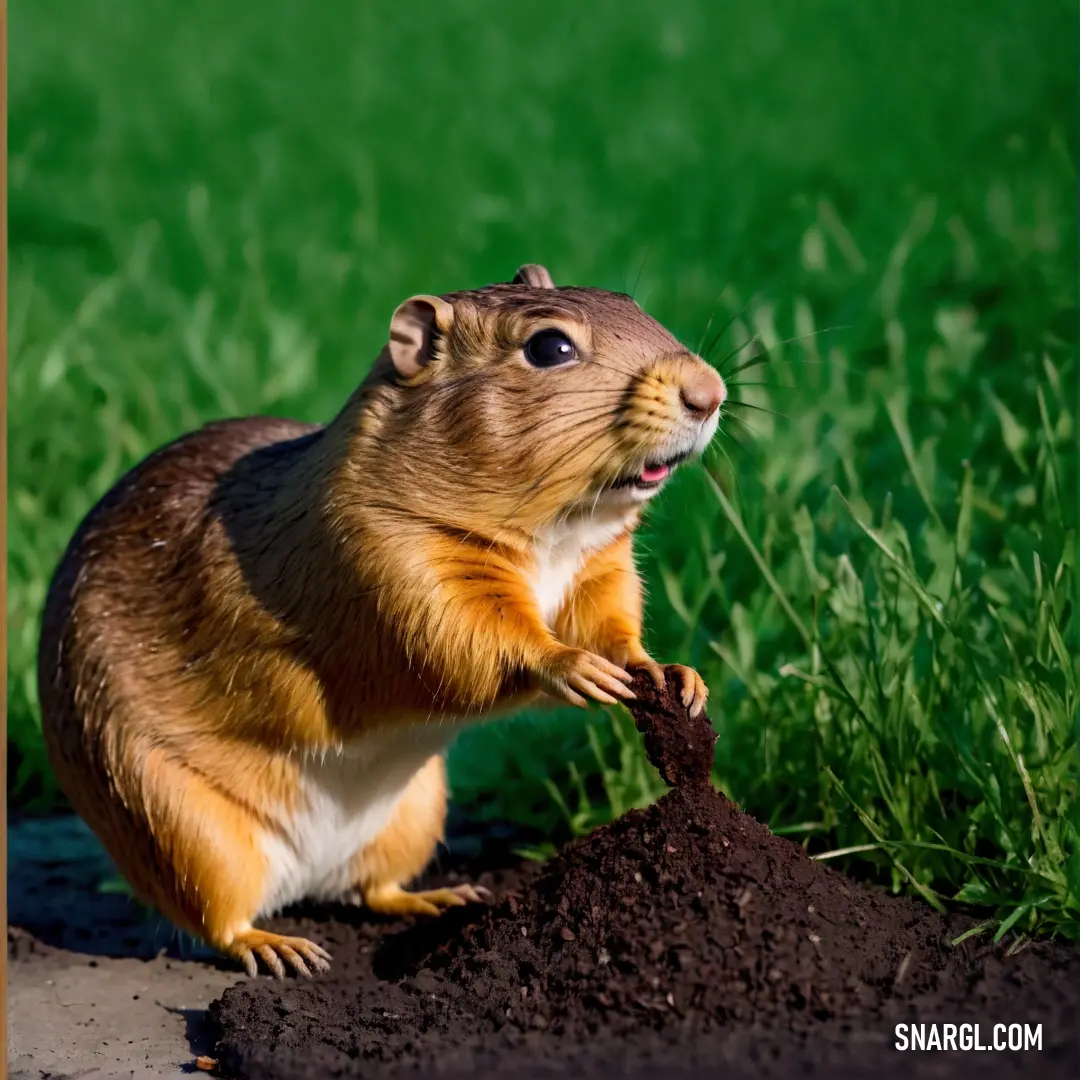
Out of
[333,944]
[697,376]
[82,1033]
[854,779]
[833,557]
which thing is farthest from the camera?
[833,557]

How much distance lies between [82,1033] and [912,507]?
273 cm

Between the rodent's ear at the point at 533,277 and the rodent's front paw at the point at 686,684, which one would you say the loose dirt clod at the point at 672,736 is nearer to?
the rodent's front paw at the point at 686,684

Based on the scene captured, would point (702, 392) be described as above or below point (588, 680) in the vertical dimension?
above

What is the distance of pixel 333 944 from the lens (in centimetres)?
425

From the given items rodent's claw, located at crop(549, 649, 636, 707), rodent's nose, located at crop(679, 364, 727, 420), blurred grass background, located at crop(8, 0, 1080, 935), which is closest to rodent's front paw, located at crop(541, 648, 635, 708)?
rodent's claw, located at crop(549, 649, 636, 707)

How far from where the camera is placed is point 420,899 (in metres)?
4.38

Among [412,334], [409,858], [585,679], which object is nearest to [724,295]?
[409,858]

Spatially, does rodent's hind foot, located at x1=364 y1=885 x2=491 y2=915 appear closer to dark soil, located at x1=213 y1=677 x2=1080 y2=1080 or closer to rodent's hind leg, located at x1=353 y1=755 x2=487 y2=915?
rodent's hind leg, located at x1=353 y1=755 x2=487 y2=915

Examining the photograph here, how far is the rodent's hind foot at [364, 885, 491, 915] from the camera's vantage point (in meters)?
4.35

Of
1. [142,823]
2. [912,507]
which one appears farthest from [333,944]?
[912,507]

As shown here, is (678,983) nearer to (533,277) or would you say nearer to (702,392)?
(702,392)

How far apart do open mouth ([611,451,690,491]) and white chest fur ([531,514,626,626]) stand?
6.0 inches

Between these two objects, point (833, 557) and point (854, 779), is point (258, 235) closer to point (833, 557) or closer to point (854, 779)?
point (833, 557)

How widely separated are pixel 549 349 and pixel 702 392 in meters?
0.34
